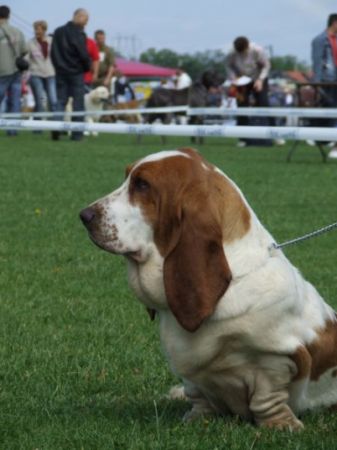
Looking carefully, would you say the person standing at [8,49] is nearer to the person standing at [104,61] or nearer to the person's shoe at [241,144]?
the person's shoe at [241,144]

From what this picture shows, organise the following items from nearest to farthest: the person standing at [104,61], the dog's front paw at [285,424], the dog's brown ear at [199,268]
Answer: the dog's brown ear at [199,268]
the dog's front paw at [285,424]
the person standing at [104,61]

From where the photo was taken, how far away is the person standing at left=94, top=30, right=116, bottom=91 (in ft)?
90.1

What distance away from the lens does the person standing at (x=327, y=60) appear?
19109 millimetres

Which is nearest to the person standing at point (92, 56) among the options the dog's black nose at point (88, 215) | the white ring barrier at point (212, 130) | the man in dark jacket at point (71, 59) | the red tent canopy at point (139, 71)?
the man in dark jacket at point (71, 59)

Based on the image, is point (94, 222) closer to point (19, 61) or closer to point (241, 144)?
point (19, 61)

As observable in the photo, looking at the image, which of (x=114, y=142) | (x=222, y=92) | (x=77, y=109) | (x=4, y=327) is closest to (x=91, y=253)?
(x=4, y=327)

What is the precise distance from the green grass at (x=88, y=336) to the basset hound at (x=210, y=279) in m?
0.20

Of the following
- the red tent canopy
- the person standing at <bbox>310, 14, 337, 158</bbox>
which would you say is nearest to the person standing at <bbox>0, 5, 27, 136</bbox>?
the person standing at <bbox>310, 14, 337, 158</bbox>

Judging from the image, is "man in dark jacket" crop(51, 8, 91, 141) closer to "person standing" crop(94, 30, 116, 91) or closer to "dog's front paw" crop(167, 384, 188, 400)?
"person standing" crop(94, 30, 116, 91)

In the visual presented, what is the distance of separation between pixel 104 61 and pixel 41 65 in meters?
4.07

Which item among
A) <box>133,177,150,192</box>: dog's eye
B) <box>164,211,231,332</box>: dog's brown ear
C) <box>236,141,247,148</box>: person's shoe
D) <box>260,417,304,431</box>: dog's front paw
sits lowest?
<box>236,141,247,148</box>: person's shoe

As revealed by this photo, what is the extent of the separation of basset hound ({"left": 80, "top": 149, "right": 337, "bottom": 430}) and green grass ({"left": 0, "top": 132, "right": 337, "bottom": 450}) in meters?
0.20

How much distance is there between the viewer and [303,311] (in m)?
3.87

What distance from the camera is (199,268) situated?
3.62 metres
